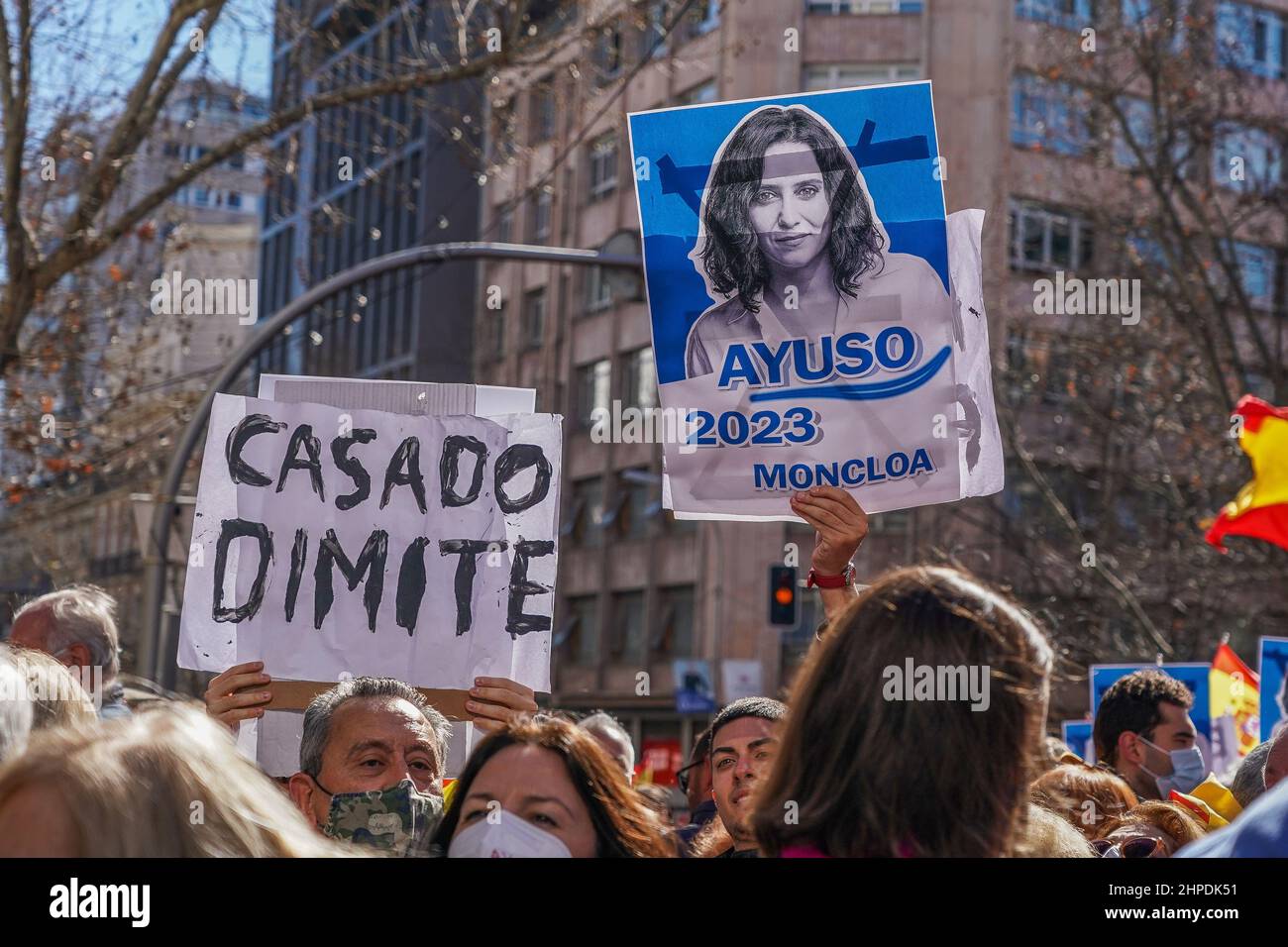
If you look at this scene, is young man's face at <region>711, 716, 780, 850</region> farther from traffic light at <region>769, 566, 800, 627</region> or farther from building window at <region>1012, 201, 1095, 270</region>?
building window at <region>1012, 201, 1095, 270</region>

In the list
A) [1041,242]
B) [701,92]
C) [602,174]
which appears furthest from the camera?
[602,174]

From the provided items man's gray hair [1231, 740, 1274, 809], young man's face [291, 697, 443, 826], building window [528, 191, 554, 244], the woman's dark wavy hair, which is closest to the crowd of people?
young man's face [291, 697, 443, 826]

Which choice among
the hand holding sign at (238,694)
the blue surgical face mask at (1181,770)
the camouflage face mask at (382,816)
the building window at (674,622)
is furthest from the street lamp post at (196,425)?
the building window at (674,622)

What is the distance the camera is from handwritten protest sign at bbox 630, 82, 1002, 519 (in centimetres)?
445

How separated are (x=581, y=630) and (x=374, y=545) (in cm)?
3777

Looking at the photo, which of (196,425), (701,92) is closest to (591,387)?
(701,92)

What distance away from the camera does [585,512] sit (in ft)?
140

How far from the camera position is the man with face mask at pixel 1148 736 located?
601cm

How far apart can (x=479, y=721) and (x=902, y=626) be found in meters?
2.02

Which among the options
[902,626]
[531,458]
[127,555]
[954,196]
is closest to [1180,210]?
[954,196]

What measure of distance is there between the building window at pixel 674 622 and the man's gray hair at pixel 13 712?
35.3 meters

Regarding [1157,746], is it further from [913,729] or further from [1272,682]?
[913,729]

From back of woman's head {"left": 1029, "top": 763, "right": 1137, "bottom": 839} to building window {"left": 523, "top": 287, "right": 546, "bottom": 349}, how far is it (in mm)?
39853
